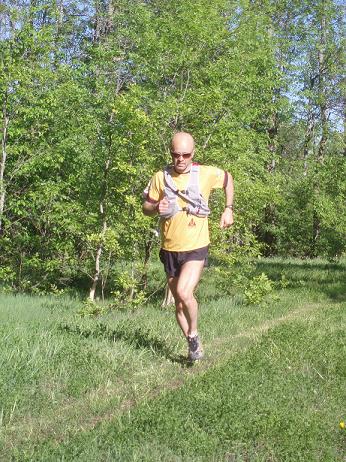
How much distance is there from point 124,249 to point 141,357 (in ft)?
17.1

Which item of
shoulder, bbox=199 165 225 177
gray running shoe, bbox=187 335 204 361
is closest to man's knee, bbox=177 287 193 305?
gray running shoe, bbox=187 335 204 361

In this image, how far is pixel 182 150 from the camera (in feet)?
17.1

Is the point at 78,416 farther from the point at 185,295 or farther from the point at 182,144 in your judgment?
the point at 182,144

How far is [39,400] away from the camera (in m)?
4.29

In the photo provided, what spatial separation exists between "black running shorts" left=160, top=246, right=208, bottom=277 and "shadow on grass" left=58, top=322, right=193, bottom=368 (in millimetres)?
838

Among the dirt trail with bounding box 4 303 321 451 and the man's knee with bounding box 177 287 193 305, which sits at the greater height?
the man's knee with bounding box 177 287 193 305

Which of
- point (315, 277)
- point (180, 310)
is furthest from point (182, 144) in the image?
point (315, 277)

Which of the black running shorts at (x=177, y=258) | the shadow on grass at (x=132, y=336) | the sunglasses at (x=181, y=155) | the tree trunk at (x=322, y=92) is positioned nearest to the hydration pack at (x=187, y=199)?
the sunglasses at (x=181, y=155)

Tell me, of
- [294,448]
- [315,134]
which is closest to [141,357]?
[294,448]

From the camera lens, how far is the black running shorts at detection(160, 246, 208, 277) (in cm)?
531

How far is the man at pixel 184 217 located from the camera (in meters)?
5.27

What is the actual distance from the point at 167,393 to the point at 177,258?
1.37m

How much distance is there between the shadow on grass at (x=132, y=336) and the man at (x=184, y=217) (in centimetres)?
28

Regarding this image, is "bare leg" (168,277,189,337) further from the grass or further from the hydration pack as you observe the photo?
the hydration pack
